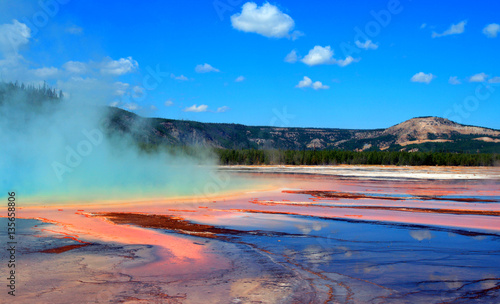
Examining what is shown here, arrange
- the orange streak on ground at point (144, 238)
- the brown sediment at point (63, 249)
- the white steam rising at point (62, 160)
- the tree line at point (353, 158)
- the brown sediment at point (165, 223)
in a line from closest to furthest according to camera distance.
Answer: the orange streak on ground at point (144, 238) → the brown sediment at point (63, 249) → the brown sediment at point (165, 223) → the white steam rising at point (62, 160) → the tree line at point (353, 158)

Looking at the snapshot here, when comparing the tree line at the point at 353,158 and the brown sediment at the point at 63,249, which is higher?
the tree line at the point at 353,158

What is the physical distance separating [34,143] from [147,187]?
10.1 meters

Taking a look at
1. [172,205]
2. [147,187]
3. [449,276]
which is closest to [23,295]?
[449,276]

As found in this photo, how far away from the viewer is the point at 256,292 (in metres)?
6.73

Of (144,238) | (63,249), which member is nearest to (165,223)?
(144,238)

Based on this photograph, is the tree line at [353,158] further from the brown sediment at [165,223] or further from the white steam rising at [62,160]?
the brown sediment at [165,223]
